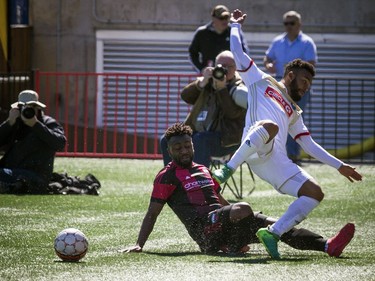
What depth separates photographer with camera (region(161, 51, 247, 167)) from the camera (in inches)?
555

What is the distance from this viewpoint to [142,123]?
69.6 ft

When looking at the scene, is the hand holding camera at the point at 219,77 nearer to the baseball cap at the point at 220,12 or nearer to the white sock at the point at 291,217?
the baseball cap at the point at 220,12

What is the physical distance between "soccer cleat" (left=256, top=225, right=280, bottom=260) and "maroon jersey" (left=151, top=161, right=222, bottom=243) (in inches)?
21.1

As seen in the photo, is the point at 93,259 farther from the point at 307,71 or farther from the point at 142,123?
the point at 142,123

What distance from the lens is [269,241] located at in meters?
9.43

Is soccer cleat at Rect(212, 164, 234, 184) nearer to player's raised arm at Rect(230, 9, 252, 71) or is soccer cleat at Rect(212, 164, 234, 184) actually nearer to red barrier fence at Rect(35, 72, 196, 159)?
player's raised arm at Rect(230, 9, 252, 71)

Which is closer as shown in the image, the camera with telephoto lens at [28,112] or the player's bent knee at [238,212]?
the player's bent knee at [238,212]

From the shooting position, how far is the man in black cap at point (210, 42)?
1703 centimetres

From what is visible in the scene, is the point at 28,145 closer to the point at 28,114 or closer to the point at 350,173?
the point at 28,114

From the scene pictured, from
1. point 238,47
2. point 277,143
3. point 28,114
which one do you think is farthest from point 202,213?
point 28,114

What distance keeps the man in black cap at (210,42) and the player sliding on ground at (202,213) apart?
23.7ft

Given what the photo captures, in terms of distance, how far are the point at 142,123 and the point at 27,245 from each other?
11.2 metres

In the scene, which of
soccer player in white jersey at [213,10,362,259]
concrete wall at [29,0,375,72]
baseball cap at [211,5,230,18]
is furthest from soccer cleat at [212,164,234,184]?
concrete wall at [29,0,375,72]

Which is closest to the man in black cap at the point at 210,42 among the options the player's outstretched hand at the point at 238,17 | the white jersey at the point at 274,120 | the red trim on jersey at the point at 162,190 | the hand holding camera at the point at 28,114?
the hand holding camera at the point at 28,114
